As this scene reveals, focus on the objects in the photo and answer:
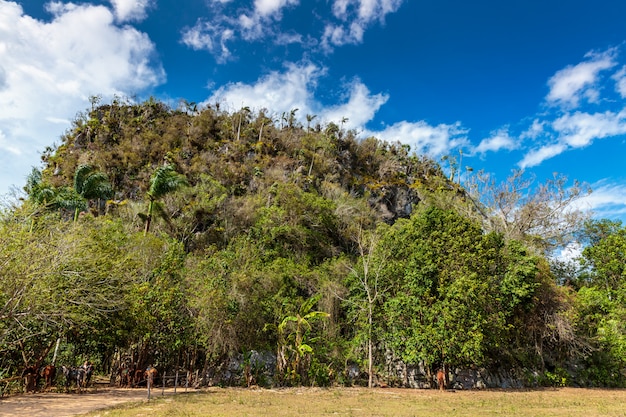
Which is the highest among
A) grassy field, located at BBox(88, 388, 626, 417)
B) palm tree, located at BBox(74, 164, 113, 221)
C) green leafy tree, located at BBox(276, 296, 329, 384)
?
palm tree, located at BBox(74, 164, 113, 221)

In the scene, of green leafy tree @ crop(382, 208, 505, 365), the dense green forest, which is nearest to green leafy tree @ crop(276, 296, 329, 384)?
the dense green forest

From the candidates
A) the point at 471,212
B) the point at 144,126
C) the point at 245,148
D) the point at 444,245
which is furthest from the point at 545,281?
the point at 144,126

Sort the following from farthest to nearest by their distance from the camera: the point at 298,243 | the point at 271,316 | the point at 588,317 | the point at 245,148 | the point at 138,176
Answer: the point at 245,148 < the point at 138,176 < the point at 298,243 < the point at 588,317 < the point at 271,316

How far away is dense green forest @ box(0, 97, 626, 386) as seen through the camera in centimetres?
1400

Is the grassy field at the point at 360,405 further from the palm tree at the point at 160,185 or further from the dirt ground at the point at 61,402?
the palm tree at the point at 160,185

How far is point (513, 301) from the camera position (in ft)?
66.1

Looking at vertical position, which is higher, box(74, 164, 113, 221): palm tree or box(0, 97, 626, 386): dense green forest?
box(74, 164, 113, 221): palm tree

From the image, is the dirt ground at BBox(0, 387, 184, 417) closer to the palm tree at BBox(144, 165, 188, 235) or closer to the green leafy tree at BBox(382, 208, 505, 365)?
the green leafy tree at BBox(382, 208, 505, 365)

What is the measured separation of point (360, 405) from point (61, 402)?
9833 mm

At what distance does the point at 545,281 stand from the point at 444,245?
7.14 meters

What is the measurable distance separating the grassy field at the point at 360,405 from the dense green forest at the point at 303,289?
3.30m

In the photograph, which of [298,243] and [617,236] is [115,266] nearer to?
[298,243]

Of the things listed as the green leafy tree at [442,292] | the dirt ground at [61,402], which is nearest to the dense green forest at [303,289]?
the green leafy tree at [442,292]

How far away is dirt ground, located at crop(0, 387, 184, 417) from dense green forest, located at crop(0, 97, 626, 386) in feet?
6.36
